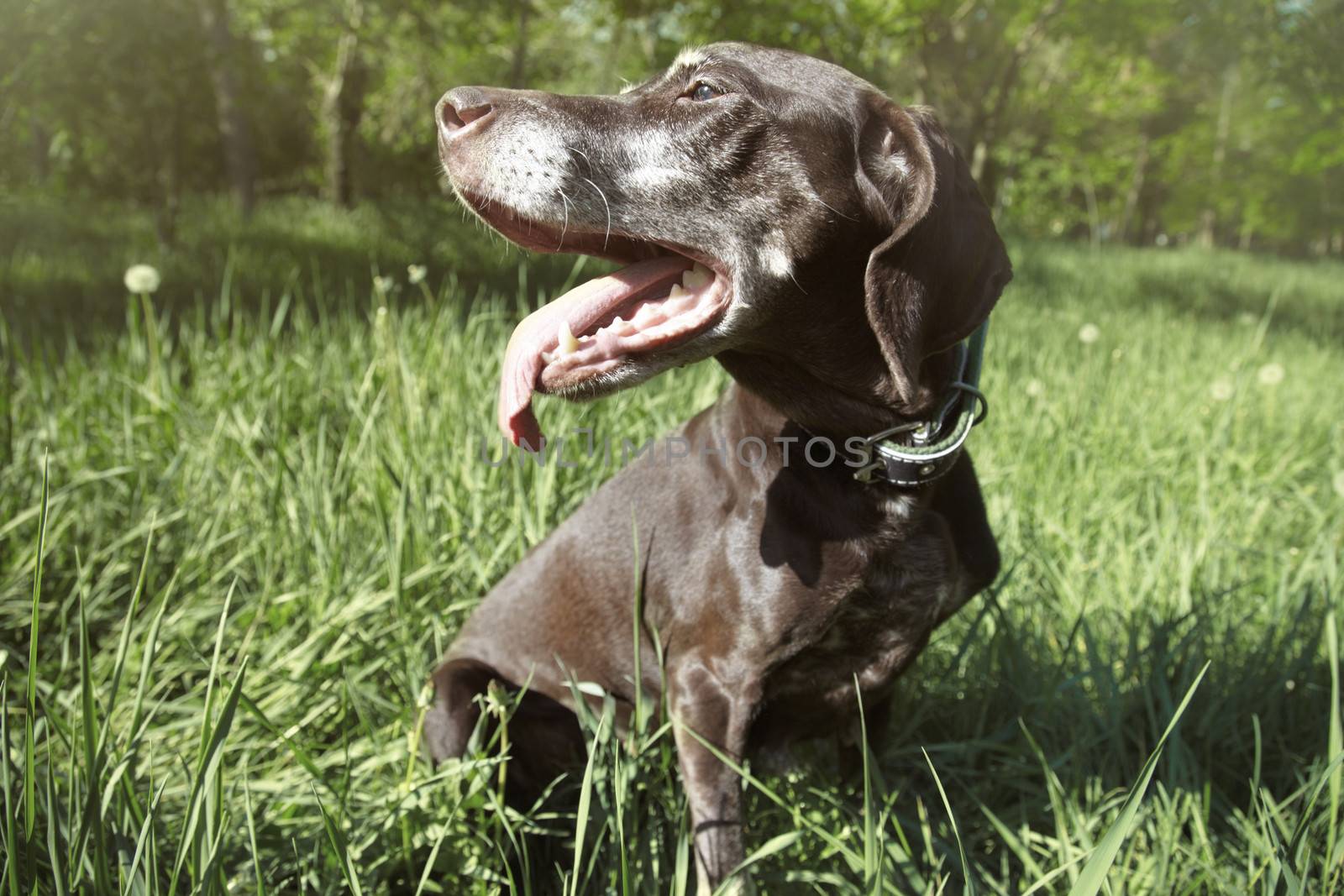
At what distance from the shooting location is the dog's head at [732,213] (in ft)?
5.19

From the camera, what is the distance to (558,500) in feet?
8.82

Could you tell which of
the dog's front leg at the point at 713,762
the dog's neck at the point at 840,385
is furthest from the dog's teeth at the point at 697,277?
the dog's front leg at the point at 713,762

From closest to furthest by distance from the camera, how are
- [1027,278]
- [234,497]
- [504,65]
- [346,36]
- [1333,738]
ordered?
[1333,738] < [234,497] < [1027,278] < [346,36] < [504,65]

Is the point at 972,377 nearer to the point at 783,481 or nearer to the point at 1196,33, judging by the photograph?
the point at 783,481

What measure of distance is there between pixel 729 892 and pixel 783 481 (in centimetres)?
81

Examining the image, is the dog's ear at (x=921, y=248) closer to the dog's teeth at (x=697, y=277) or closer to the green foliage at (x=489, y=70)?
the dog's teeth at (x=697, y=277)

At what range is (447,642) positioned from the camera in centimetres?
234

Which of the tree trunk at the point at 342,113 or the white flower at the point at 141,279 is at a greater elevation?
the white flower at the point at 141,279

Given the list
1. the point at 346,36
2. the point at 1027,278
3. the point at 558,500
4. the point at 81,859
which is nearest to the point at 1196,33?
the point at 1027,278

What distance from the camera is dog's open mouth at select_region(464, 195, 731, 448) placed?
62.2 inches

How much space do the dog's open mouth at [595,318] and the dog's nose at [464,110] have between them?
14cm

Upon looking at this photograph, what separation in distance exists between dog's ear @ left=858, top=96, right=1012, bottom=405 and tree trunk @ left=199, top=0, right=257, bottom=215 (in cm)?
743

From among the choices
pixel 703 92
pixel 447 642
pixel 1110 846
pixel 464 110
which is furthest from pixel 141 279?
pixel 1110 846

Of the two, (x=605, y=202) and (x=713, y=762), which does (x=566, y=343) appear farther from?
(x=713, y=762)
